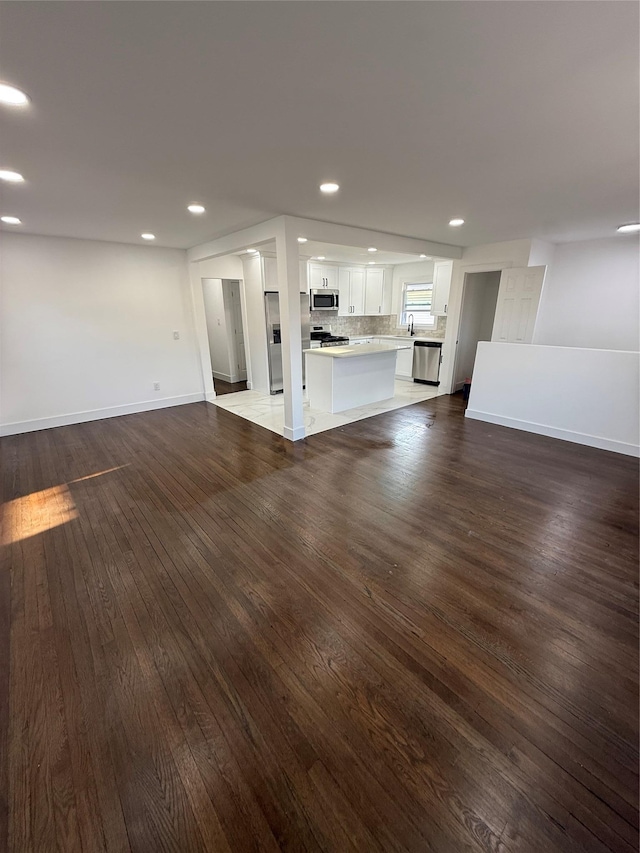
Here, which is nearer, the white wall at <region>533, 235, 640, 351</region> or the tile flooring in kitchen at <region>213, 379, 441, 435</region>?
the white wall at <region>533, 235, 640, 351</region>

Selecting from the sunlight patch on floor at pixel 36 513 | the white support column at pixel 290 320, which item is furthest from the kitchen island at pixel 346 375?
the sunlight patch on floor at pixel 36 513

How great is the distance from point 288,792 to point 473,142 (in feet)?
10.6

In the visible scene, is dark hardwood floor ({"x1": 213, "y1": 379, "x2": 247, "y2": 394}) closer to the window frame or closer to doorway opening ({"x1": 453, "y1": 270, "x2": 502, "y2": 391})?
the window frame

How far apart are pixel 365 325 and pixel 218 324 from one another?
3.60 metres

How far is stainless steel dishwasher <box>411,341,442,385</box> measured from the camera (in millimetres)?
6836

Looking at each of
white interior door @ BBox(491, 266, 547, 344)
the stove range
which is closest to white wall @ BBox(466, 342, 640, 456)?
white interior door @ BBox(491, 266, 547, 344)

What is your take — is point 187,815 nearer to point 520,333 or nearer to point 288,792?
point 288,792

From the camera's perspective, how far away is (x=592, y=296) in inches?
203

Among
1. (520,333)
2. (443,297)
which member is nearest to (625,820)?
(520,333)

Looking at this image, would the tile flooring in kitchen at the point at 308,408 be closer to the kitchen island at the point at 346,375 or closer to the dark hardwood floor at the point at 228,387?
the kitchen island at the point at 346,375

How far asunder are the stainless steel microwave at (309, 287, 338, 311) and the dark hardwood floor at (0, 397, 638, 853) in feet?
16.6

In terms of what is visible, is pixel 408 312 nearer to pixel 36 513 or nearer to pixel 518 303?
pixel 518 303

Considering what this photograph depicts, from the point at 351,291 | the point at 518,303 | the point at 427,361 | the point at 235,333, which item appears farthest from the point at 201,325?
the point at 518,303

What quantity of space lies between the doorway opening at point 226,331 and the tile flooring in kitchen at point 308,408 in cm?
81
